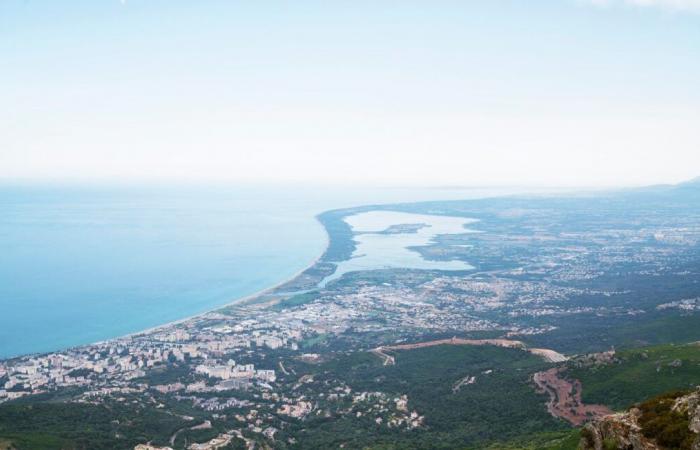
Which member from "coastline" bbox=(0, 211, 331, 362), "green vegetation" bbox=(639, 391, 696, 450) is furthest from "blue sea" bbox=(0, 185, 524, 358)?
"green vegetation" bbox=(639, 391, 696, 450)

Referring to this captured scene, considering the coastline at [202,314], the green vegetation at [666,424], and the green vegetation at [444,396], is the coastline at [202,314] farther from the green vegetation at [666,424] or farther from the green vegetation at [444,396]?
the green vegetation at [666,424]

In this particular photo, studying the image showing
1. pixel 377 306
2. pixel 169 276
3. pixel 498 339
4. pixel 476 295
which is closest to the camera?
pixel 498 339

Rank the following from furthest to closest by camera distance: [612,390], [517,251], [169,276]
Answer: [517,251]
[169,276]
[612,390]

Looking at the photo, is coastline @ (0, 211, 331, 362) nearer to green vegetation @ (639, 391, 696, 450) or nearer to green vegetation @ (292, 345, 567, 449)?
green vegetation @ (292, 345, 567, 449)

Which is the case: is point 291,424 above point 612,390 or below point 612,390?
below

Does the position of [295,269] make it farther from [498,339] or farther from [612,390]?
[612,390]

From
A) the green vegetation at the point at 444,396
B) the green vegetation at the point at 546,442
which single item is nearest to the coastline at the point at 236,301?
the green vegetation at the point at 444,396

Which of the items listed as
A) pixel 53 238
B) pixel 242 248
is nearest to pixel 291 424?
pixel 242 248

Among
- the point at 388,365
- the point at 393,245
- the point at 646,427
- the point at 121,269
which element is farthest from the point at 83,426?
the point at 393,245
